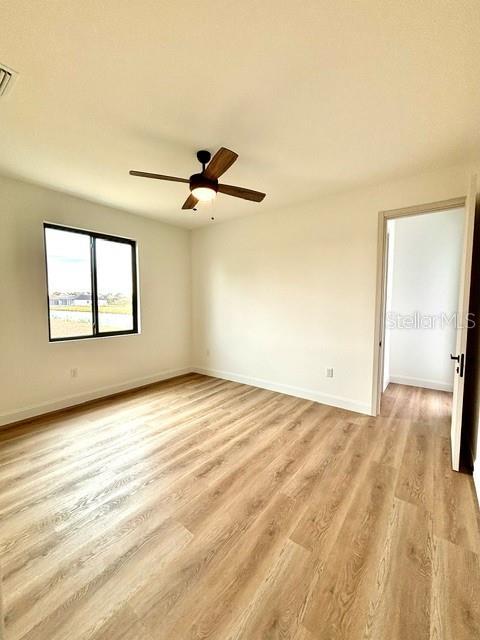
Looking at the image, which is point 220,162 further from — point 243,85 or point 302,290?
point 302,290

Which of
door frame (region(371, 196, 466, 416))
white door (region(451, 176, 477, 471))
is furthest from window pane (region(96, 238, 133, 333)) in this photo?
white door (region(451, 176, 477, 471))

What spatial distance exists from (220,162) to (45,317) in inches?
109

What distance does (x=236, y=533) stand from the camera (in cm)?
158

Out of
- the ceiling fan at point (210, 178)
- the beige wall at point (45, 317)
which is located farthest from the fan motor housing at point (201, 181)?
the beige wall at point (45, 317)

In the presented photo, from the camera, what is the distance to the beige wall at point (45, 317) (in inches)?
115

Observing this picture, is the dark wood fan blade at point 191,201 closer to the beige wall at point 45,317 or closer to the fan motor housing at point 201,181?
the fan motor housing at point 201,181

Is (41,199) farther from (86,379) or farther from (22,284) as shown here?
(86,379)

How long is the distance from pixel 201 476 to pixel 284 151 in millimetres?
2812

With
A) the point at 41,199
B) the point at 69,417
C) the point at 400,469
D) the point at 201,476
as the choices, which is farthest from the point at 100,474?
the point at 41,199

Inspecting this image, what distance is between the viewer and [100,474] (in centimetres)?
212

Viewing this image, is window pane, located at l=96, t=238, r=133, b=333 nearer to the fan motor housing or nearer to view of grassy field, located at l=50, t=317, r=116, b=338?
view of grassy field, located at l=50, t=317, r=116, b=338

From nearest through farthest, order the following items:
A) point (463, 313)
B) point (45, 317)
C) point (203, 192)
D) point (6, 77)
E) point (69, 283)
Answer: point (6, 77)
point (463, 313)
point (203, 192)
point (45, 317)
point (69, 283)

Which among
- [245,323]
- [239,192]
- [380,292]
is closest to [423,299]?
[380,292]

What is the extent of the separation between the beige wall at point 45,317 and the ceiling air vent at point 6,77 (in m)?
1.61
